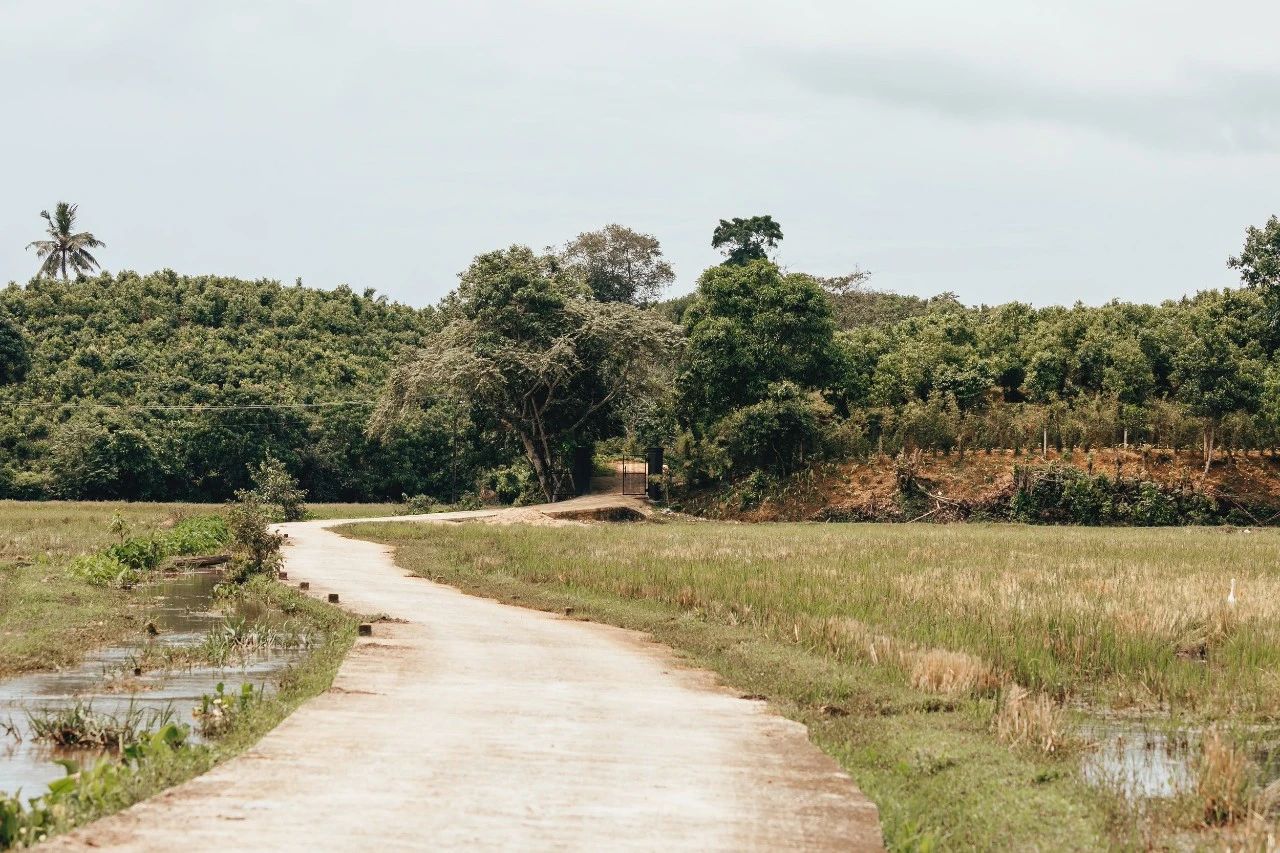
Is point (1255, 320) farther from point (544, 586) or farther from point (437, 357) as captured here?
point (544, 586)

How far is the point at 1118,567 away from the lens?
2434 cm

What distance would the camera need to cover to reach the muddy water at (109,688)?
1055cm

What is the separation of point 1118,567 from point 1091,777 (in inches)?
605

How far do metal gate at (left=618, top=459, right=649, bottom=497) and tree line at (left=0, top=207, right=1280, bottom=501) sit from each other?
5.07ft

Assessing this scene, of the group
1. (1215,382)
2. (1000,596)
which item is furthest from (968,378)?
(1000,596)

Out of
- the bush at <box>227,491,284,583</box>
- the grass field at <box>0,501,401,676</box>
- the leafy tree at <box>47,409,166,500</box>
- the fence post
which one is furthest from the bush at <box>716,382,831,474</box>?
the bush at <box>227,491,284,583</box>

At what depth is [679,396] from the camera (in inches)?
2096

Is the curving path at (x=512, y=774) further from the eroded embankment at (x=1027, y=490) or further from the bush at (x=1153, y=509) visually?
the bush at (x=1153, y=509)

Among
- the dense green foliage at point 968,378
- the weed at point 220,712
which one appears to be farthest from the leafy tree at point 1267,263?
the weed at point 220,712

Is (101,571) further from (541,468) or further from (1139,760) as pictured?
(541,468)

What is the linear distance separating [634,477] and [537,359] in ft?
37.3

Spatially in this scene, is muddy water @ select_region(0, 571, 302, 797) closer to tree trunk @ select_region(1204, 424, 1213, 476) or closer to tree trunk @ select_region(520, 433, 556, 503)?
tree trunk @ select_region(520, 433, 556, 503)

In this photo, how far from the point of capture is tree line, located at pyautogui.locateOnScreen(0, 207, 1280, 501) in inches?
1933

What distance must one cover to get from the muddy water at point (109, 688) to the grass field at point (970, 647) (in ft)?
17.2
